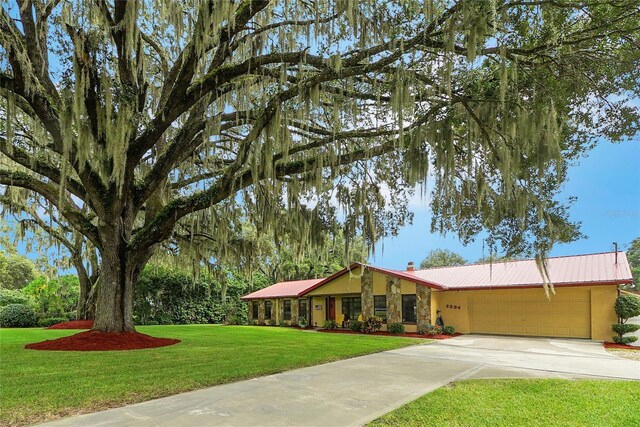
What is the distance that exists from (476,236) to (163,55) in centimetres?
896

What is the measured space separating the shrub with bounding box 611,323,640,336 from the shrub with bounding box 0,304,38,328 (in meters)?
25.2

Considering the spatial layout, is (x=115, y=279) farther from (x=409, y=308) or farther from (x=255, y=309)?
(x=255, y=309)

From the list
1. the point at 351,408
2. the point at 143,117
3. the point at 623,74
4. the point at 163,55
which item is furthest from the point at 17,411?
the point at 623,74

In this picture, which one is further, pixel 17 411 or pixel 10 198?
pixel 10 198

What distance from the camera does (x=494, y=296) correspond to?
17.4 meters

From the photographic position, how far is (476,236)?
8344 millimetres

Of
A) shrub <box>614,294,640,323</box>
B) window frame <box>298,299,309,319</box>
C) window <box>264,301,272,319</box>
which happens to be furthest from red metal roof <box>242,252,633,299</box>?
window <box>264,301,272,319</box>

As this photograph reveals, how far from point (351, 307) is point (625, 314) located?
1160cm

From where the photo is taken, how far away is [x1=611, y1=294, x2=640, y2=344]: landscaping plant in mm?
13242

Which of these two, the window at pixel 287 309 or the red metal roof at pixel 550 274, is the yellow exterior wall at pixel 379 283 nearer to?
the red metal roof at pixel 550 274

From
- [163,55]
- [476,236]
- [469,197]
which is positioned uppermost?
[163,55]

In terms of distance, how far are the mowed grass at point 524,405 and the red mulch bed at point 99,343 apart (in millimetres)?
7511

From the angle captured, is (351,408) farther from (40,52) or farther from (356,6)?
(40,52)

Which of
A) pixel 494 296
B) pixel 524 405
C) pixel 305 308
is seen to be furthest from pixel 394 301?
pixel 524 405
